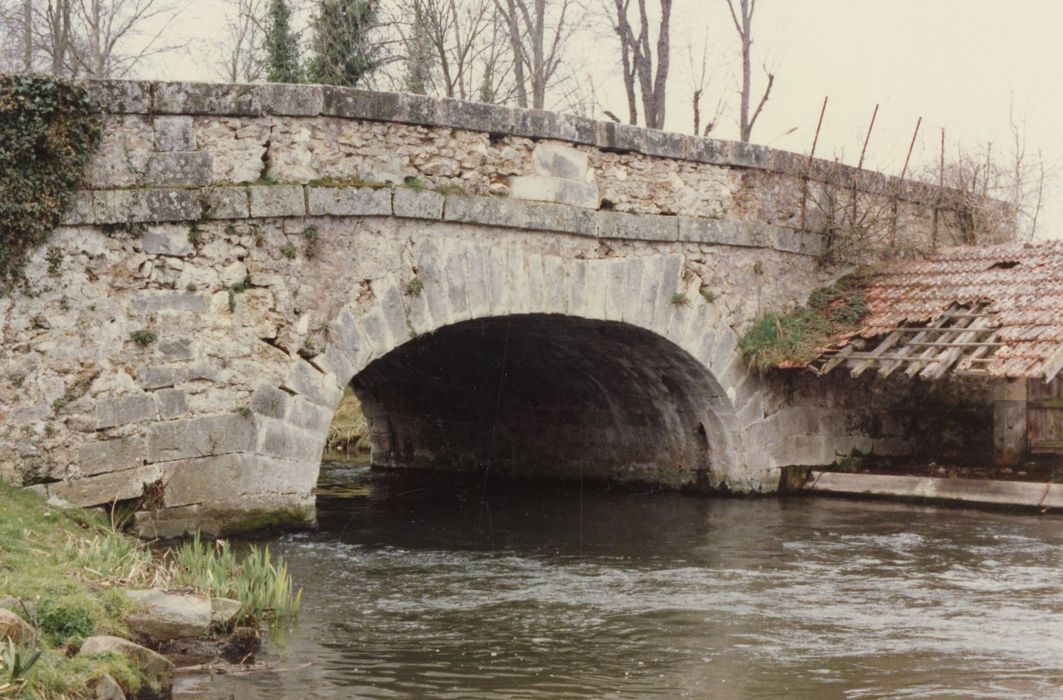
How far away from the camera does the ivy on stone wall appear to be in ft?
27.8

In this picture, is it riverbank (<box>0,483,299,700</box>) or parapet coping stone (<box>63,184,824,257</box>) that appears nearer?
riverbank (<box>0,483,299,700</box>)

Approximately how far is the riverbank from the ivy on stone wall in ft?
5.77

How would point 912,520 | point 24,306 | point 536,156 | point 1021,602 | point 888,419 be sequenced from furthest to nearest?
point 888,419 < point 912,520 < point 536,156 < point 24,306 < point 1021,602

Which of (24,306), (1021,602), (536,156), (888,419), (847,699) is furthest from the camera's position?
(888,419)

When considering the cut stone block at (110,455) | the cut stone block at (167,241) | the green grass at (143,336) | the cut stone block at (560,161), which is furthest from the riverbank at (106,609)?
the cut stone block at (560,161)

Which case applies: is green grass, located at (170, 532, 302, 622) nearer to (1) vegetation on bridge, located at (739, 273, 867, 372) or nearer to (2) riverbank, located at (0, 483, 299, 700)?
(2) riverbank, located at (0, 483, 299, 700)

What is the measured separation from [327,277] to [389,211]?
68 cm

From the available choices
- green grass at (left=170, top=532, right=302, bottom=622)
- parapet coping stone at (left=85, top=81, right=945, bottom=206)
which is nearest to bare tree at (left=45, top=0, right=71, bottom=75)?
parapet coping stone at (left=85, top=81, right=945, bottom=206)

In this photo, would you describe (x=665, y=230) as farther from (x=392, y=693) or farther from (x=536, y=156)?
(x=392, y=693)

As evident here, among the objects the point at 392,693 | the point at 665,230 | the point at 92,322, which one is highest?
the point at 665,230

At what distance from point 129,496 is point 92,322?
46.2 inches

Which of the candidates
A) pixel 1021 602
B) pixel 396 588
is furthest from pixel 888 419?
pixel 396 588

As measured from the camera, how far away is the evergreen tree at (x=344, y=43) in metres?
18.4

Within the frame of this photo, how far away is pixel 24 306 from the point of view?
28.1 feet
